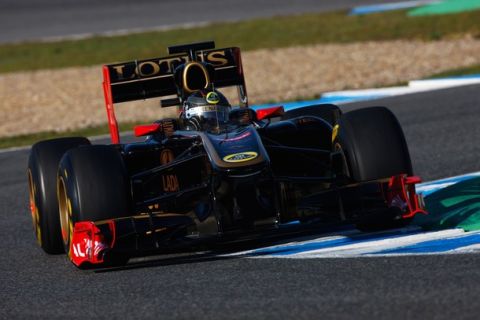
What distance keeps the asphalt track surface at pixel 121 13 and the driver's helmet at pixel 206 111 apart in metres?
21.0

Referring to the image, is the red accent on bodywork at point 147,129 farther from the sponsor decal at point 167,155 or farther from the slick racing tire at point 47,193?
the slick racing tire at point 47,193

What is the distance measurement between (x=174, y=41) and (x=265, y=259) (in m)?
19.5

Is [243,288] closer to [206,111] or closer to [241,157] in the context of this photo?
[241,157]

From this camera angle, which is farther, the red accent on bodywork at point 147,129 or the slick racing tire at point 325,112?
the slick racing tire at point 325,112

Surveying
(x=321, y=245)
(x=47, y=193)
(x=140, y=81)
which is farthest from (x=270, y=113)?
(x=47, y=193)

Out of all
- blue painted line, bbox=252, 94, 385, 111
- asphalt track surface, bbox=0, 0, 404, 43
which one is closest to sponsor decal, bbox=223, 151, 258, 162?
blue painted line, bbox=252, 94, 385, 111

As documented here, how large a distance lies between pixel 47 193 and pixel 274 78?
1232 centimetres

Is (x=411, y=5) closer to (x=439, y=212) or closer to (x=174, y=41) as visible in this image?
(x=174, y=41)

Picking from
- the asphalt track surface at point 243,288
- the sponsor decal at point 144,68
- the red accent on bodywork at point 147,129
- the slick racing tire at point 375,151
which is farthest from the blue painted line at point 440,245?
the sponsor decal at point 144,68

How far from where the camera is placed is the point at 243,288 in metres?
5.65

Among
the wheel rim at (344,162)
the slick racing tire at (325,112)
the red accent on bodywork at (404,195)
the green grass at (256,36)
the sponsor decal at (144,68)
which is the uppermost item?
the green grass at (256,36)

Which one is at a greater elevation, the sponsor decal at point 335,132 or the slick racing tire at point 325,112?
the slick racing tire at point 325,112

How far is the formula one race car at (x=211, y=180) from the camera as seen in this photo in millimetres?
6684

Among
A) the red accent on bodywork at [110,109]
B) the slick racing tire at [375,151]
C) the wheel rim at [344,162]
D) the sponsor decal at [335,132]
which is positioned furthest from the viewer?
the red accent on bodywork at [110,109]
